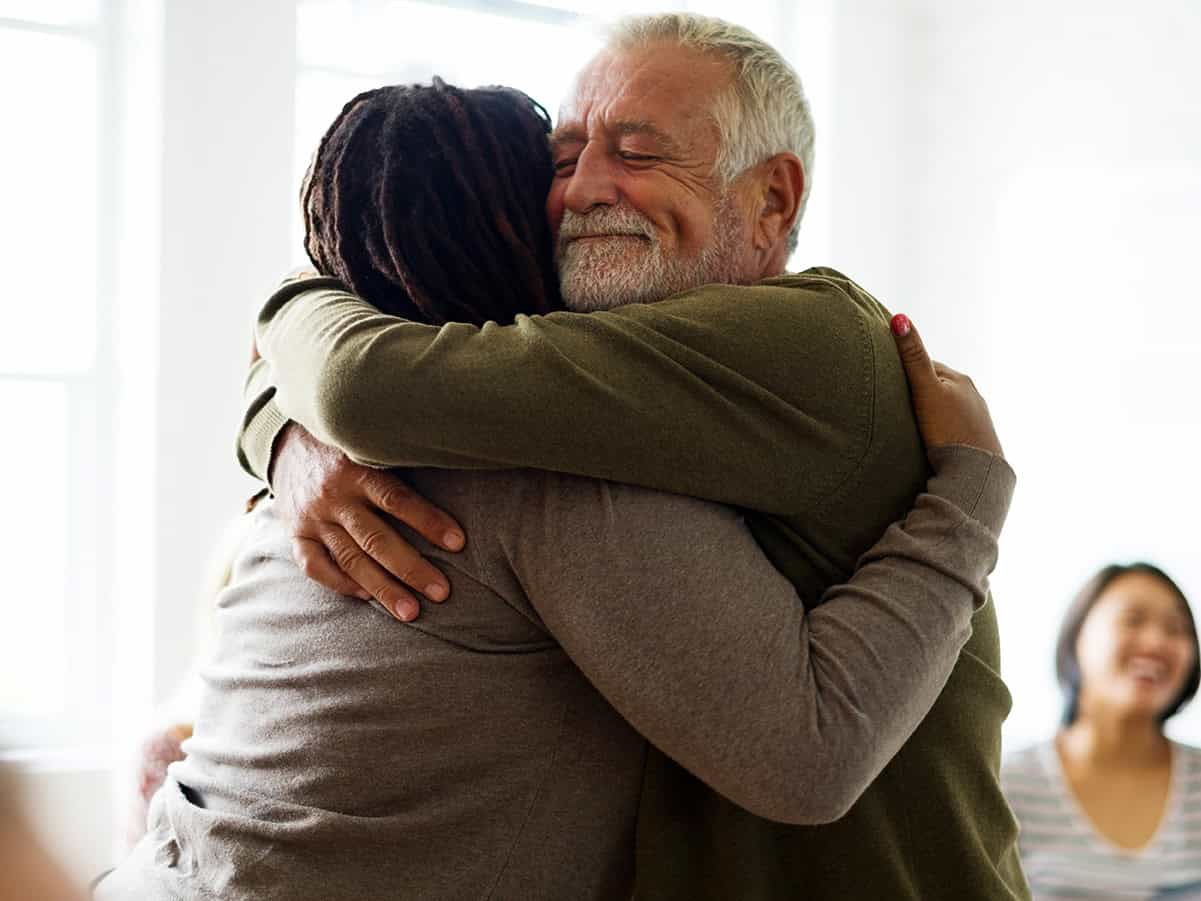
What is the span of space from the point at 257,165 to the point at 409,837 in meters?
2.80

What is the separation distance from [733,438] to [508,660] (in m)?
0.26

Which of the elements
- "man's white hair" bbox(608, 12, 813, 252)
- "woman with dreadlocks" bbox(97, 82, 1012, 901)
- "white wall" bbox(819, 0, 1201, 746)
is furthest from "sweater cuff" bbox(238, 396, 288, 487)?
"white wall" bbox(819, 0, 1201, 746)

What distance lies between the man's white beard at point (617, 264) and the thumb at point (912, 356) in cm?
20

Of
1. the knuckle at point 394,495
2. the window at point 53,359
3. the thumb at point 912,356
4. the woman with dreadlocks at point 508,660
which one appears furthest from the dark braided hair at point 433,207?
the window at point 53,359

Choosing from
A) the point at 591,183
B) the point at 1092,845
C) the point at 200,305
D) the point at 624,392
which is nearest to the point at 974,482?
the point at 624,392

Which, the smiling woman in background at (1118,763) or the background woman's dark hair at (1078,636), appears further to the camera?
the background woman's dark hair at (1078,636)

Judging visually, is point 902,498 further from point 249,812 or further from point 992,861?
point 249,812

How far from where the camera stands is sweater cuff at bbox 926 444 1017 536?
1146mm

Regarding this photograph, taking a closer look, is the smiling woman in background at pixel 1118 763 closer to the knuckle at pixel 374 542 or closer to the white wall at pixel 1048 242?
the white wall at pixel 1048 242

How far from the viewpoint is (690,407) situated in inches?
41.4

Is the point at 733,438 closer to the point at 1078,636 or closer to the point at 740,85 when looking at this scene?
the point at 740,85

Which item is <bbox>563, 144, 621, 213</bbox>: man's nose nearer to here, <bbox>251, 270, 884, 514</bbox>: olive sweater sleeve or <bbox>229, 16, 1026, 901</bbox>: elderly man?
<bbox>229, 16, 1026, 901</bbox>: elderly man

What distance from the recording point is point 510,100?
1.28 metres

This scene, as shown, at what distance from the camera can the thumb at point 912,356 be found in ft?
3.99
